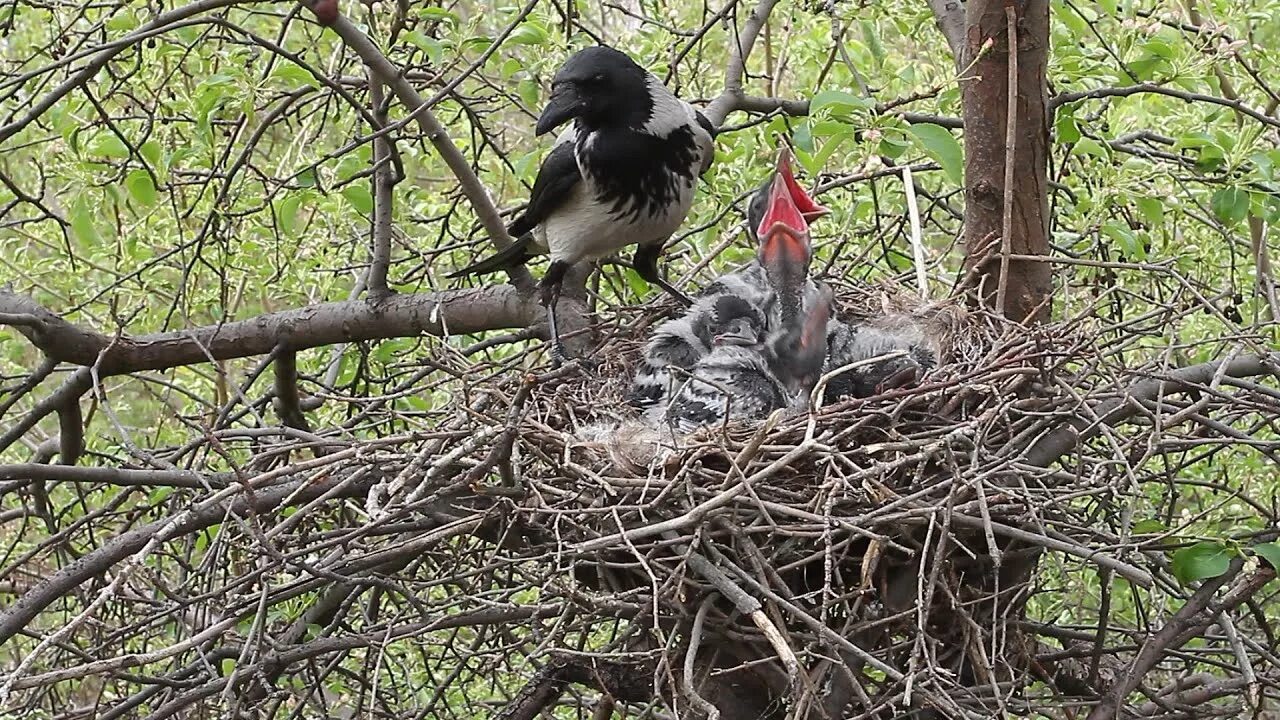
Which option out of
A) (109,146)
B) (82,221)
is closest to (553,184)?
(109,146)

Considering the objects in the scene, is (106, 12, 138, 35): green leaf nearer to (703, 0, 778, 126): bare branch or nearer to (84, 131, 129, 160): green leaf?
(84, 131, 129, 160): green leaf

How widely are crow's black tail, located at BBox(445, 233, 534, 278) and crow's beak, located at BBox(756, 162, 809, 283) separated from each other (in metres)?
0.76

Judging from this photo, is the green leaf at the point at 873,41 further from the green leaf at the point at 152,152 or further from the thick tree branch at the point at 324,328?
the green leaf at the point at 152,152

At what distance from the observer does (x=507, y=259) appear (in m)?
4.08

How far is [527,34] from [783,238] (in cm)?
84

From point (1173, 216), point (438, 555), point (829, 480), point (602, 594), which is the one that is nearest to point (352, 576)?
point (438, 555)

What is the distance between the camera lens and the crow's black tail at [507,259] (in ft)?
13.3

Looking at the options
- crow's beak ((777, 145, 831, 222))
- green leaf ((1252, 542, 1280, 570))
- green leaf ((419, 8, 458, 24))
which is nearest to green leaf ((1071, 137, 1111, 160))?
crow's beak ((777, 145, 831, 222))

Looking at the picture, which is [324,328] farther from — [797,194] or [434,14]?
[797,194]

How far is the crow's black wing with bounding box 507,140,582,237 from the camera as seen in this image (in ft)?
13.2

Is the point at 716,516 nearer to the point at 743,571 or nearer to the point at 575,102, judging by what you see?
the point at 743,571

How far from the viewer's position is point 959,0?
349 cm

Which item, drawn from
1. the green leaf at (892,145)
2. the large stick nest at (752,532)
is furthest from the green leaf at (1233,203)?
the green leaf at (892,145)

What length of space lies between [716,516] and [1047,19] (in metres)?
1.37
